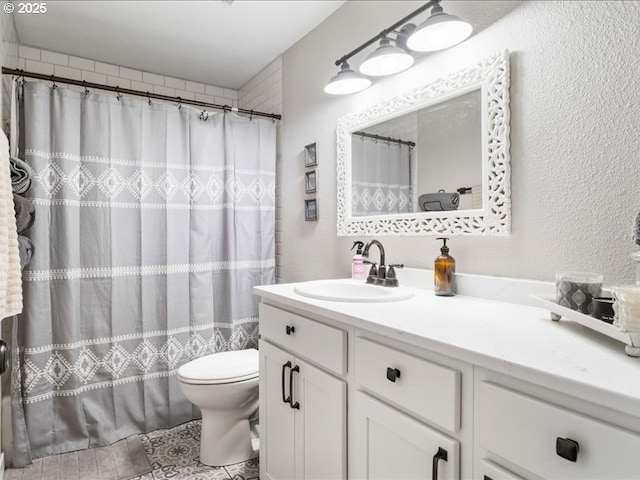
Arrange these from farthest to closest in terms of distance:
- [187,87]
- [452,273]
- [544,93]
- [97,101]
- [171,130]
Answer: [187,87] → [171,130] → [97,101] → [452,273] → [544,93]

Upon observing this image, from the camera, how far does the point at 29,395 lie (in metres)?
1.99

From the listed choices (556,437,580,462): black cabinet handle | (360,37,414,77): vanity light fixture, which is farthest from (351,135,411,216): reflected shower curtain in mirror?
(556,437,580,462): black cabinet handle

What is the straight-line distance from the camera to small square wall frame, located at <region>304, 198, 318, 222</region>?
7.72 feet

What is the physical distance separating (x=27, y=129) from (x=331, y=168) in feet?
5.22

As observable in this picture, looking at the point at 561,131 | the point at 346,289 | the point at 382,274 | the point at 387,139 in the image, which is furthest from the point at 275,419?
the point at 561,131

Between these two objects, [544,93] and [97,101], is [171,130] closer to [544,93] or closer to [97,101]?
[97,101]

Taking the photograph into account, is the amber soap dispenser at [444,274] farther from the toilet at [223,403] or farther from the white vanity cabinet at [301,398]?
the toilet at [223,403]

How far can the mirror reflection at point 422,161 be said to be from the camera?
148cm

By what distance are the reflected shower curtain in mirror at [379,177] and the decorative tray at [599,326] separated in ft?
2.62

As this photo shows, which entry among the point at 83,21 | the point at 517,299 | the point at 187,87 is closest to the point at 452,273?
the point at 517,299

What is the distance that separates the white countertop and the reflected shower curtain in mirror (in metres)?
0.56

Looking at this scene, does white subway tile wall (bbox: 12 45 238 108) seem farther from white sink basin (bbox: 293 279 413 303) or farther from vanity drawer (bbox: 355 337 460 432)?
vanity drawer (bbox: 355 337 460 432)

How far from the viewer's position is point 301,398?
1409mm

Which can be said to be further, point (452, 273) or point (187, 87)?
point (187, 87)
